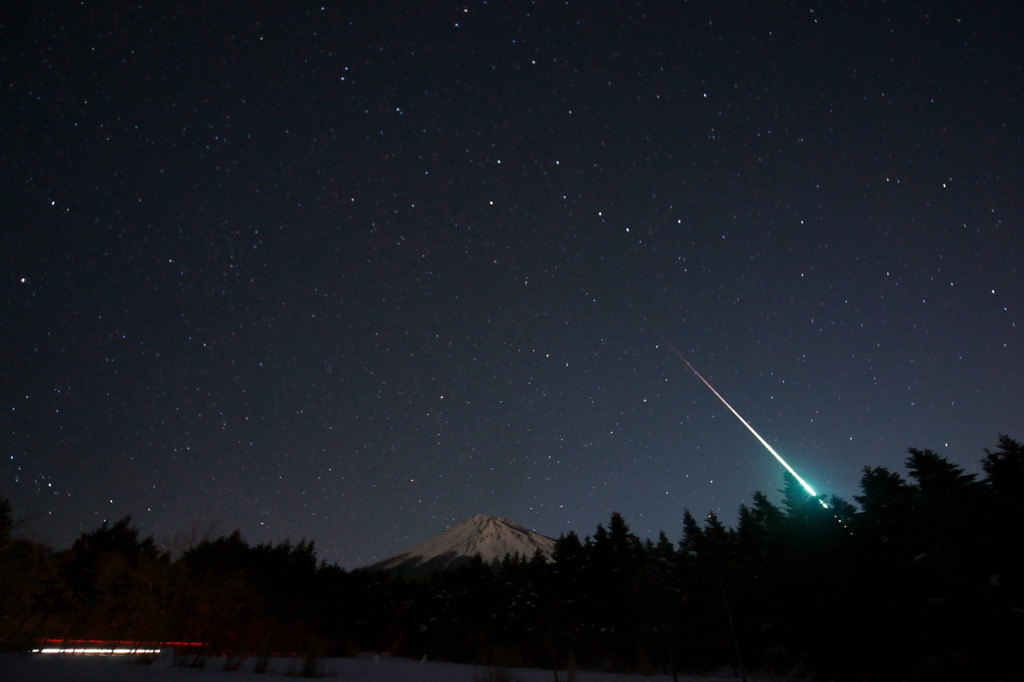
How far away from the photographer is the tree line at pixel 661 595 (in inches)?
913

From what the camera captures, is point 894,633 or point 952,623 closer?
point 952,623

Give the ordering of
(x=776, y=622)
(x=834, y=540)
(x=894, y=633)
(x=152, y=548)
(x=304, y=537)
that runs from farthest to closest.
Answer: (x=304, y=537) < (x=152, y=548) < (x=776, y=622) < (x=834, y=540) < (x=894, y=633)

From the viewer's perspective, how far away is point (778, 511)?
38500 mm

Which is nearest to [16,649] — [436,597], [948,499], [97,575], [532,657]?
[97,575]

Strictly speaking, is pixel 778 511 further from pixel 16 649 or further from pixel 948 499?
pixel 16 649

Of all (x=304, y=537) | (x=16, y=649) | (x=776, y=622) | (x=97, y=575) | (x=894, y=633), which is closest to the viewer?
(x=16, y=649)

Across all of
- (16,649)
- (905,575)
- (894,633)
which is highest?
(905,575)

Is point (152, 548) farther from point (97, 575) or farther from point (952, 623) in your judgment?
point (952, 623)

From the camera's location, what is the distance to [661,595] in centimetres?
2938

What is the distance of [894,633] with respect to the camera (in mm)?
26031

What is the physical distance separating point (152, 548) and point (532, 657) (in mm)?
41574

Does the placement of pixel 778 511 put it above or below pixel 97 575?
above

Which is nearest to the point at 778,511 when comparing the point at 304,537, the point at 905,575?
the point at 905,575

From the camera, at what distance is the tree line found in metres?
23.2
